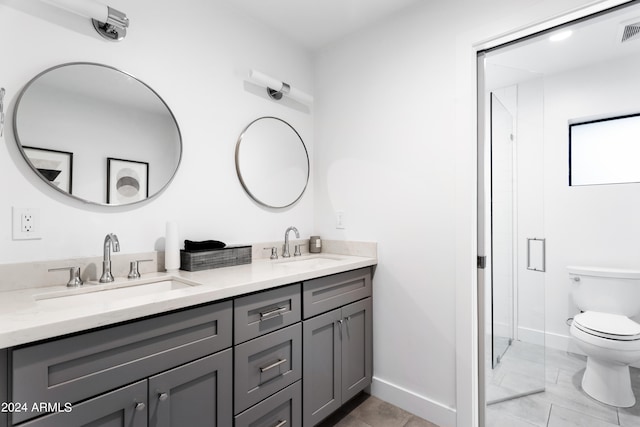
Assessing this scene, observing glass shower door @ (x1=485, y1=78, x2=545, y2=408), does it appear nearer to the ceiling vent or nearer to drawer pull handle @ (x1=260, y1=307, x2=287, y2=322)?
the ceiling vent

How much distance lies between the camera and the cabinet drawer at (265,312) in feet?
4.10

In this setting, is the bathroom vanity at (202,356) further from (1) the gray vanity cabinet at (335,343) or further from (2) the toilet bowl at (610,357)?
(2) the toilet bowl at (610,357)

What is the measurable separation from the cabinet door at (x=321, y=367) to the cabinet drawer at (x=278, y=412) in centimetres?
5

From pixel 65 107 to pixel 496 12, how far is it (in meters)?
2.18

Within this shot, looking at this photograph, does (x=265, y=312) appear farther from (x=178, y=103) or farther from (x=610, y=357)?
(x=610, y=357)

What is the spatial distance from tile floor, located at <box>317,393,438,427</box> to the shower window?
2.33 m

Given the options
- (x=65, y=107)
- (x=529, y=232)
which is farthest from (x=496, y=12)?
(x=65, y=107)

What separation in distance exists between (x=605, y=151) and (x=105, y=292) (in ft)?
11.8

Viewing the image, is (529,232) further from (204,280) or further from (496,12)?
(204,280)

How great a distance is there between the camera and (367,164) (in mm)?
2135

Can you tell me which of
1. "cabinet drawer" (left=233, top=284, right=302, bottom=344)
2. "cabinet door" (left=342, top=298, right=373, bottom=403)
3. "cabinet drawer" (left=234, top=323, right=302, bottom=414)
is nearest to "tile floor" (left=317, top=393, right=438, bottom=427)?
"cabinet door" (left=342, top=298, right=373, bottom=403)

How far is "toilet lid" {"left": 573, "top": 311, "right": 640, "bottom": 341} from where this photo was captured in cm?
183

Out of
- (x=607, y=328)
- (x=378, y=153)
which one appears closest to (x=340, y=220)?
(x=378, y=153)

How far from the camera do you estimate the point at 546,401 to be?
1916 millimetres
